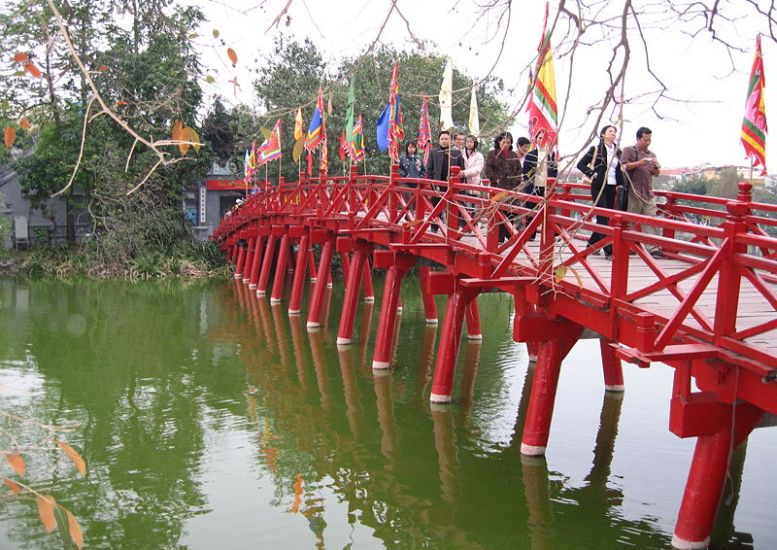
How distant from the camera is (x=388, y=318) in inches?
573

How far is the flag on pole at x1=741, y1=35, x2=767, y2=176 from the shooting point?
11312mm

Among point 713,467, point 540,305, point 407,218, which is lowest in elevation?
point 713,467

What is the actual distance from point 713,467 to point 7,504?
21.8 feet

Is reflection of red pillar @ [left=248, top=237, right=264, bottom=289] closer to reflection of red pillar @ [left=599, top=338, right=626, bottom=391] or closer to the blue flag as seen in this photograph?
the blue flag

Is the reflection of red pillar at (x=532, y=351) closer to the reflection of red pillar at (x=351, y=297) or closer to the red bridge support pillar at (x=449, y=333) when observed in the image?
the reflection of red pillar at (x=351, y=297)

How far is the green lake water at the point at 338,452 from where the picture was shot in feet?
26.8

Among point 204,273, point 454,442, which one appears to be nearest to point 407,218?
point 454,442

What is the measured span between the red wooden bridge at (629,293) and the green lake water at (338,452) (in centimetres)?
77

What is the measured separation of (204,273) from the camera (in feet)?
105

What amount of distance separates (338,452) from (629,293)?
13.7 feet

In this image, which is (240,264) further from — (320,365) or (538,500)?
(538,500)

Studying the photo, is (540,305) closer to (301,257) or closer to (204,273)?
(301,257)

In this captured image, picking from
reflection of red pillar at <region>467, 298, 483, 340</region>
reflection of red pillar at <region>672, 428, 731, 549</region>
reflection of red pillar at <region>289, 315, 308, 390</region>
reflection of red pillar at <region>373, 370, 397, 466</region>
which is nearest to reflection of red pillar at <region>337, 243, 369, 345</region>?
reflection of red pillar at <region>289, 315, 308, 390</region>

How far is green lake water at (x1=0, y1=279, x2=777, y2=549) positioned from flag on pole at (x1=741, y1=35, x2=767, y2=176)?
3727 millimetres
